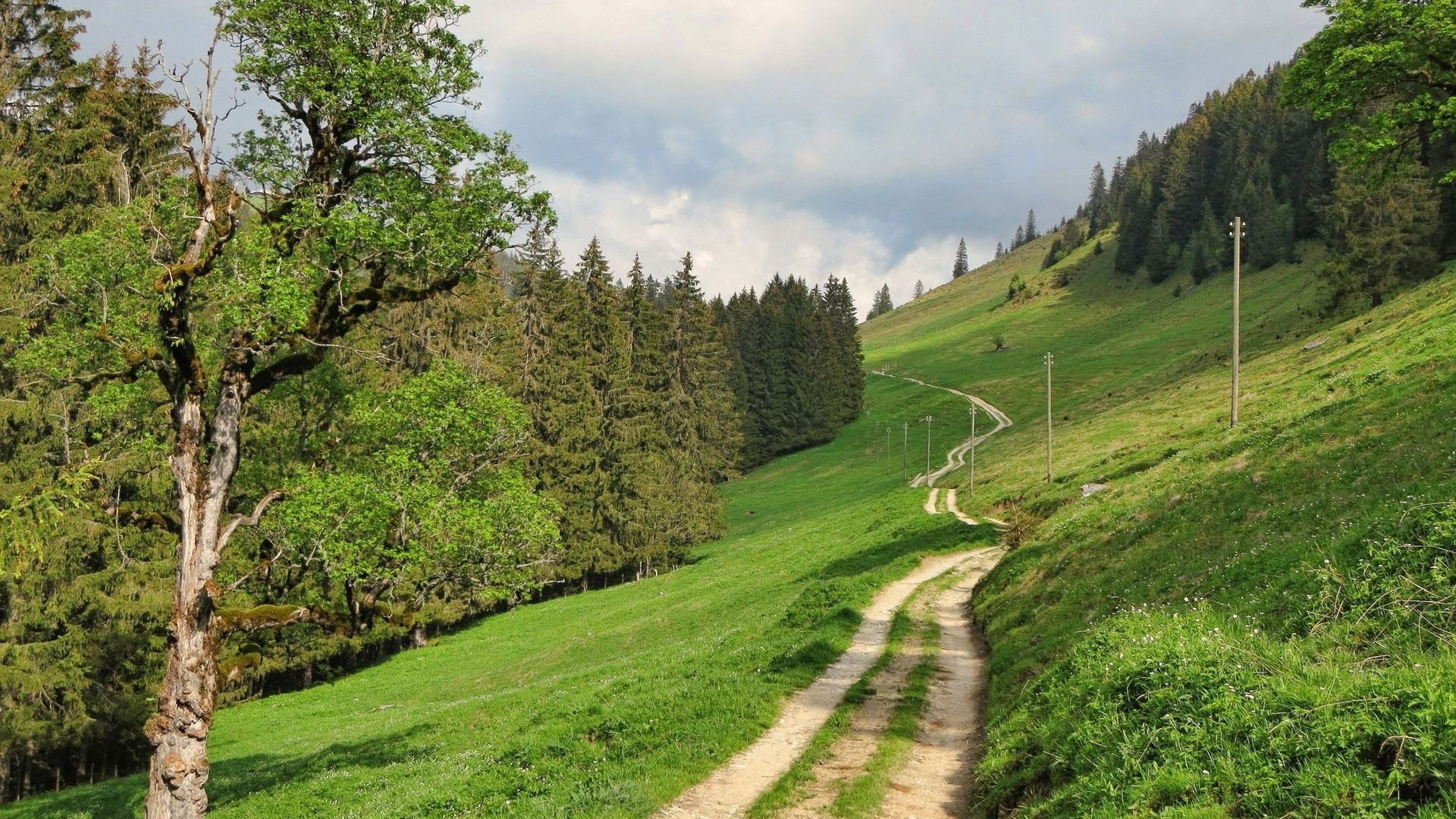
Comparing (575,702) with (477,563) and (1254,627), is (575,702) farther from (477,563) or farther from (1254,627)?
(1254,627)

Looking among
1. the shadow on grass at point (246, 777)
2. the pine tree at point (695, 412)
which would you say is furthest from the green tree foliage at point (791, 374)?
the shadow on grass at point (246, 777)

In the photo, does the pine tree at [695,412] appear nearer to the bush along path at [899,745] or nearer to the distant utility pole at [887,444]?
the distant utility pole at [887,444]

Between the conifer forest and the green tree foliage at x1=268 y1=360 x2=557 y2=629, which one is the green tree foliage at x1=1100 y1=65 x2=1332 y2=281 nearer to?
the conifer forest

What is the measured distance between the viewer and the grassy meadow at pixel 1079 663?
6.72 metres

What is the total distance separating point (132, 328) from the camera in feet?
38.0

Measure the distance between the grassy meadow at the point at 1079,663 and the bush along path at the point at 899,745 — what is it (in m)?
0.73

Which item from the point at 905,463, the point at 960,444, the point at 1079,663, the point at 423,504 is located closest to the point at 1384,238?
the point at 960,444

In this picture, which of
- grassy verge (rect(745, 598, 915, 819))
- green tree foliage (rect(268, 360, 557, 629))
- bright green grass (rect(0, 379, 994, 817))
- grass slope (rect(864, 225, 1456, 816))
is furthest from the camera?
green tree foliage (rect(268, 360, 557, 629))

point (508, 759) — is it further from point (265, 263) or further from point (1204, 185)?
point (1204, 185)

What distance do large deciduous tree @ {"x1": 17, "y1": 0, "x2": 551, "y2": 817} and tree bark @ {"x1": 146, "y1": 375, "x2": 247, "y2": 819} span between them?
0.08 ft

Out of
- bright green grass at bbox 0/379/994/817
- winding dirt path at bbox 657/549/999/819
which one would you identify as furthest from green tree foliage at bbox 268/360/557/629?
winding dirt path at bbox 657/549/999/819

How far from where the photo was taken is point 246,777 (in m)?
19.4

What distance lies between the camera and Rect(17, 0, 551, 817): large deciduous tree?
11305 mm

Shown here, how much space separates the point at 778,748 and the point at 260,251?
37.0 ft
